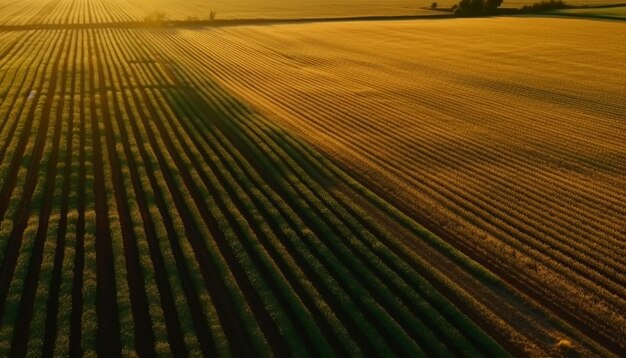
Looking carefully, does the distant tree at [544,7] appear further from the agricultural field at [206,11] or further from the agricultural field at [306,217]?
the agricultural field at [306,217]

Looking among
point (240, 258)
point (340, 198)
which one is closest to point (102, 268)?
point (240, 258)

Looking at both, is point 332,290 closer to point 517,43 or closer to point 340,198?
point 340,198

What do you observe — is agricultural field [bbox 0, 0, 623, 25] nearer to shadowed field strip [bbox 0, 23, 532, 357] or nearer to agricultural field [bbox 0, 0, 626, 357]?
agricultural field [bbox 0, 0, 626, 357]

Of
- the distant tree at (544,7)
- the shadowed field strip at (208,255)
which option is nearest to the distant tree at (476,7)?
the distant tree at (544,7)

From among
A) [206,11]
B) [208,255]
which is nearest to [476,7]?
[206,11]

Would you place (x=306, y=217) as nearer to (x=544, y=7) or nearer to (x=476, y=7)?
(x=476, y=7)
